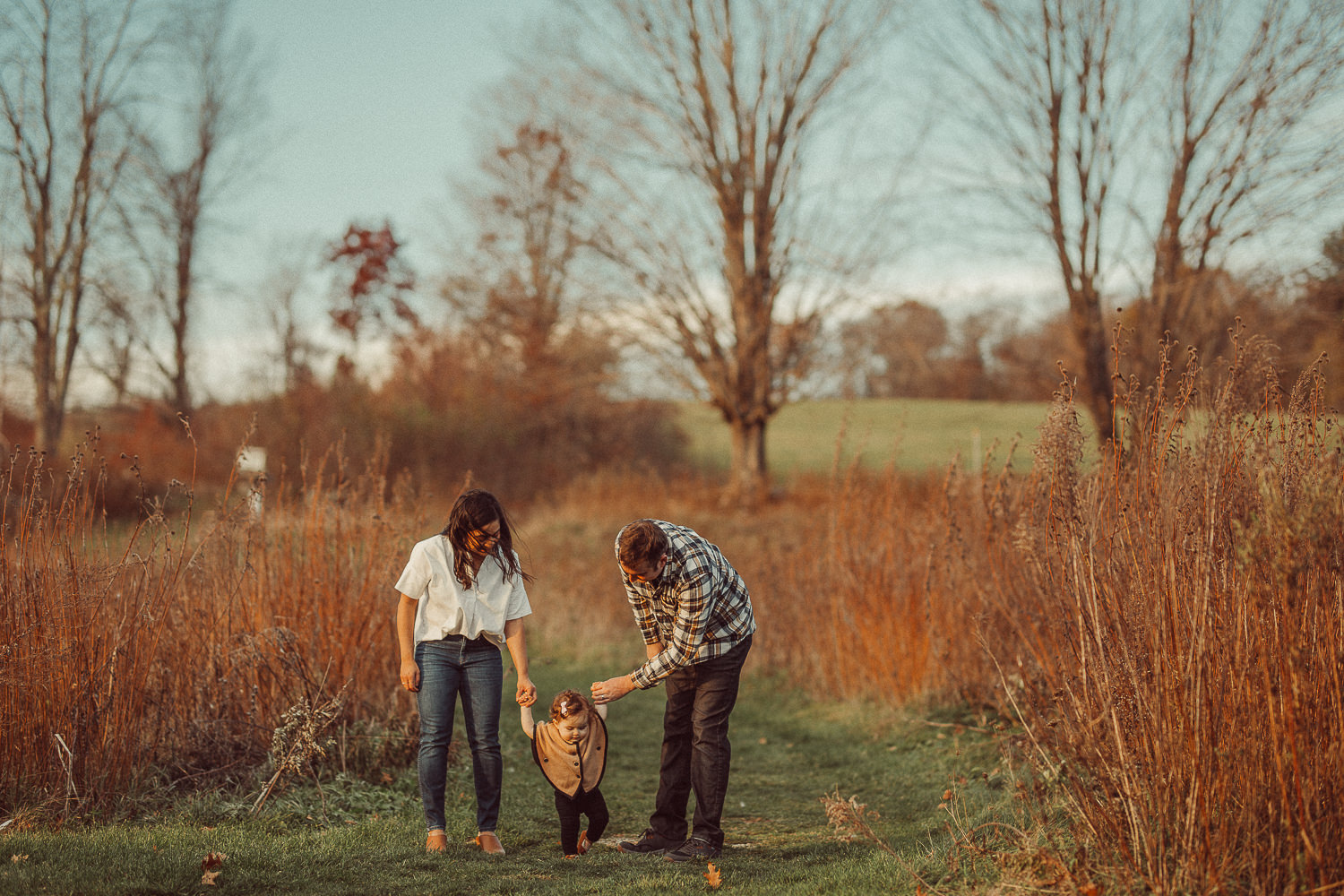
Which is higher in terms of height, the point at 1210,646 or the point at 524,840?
the point at 1210,646

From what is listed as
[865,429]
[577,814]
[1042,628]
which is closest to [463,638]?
[577,814]

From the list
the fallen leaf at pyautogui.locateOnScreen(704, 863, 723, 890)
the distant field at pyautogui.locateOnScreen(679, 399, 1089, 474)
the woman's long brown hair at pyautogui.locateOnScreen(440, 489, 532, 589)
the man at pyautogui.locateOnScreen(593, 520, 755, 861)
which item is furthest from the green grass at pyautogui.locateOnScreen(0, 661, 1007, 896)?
the distant field at pyautogui.locateOnScreen(679, 399, 1089, 474)

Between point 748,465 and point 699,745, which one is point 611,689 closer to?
point 699,745

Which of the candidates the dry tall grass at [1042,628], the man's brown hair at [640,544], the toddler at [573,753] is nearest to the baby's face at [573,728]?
the toddler at [573,753]

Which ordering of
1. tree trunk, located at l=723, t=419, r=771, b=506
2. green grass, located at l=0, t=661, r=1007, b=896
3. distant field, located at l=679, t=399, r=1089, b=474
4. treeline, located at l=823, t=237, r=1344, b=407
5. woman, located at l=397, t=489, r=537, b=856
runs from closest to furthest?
green grass, located at l=0, t=661, r=1007, b=896
woman, located at l=397, t=489, r=537, b=856
treeline, located at l=823, t=237, r=1344, b=407
tree trunk, located at l=723, t=419, r=771, b=506
distant field, located at l=679, t=399, r=1089, b=474

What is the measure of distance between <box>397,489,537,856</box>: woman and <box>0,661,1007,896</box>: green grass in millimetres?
303

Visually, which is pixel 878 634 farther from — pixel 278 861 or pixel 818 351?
pixel 818 351

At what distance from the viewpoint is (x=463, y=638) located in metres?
4.84

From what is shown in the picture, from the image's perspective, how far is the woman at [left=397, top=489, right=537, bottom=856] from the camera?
4766mm

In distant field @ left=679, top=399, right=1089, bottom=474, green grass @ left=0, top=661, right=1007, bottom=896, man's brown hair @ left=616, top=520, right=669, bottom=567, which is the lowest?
green grass @ left=0, top=661, right=1007, bottom=896

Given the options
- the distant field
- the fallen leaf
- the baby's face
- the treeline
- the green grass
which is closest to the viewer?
the green grass

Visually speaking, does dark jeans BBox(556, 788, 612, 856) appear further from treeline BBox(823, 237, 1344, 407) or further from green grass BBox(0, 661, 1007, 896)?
treeline BBox(823, 237, 1344, 407)

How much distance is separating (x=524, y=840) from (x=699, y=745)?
3.82 ft

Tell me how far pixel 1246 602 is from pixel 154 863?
14.4 feet
